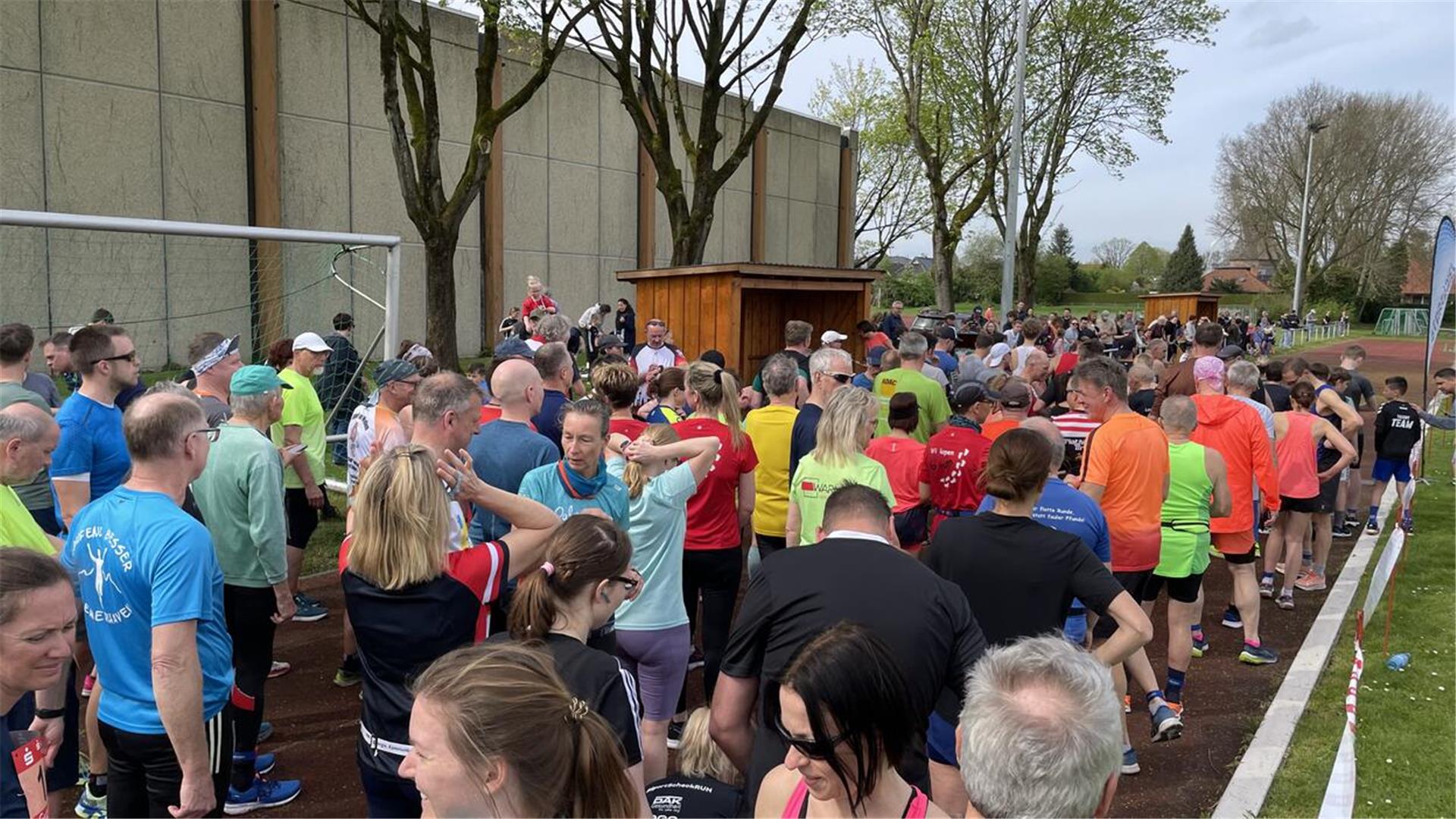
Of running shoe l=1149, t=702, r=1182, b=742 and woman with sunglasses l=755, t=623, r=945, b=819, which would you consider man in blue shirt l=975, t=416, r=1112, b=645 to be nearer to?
running shoe l=1149, t=702, r=1182, b=742

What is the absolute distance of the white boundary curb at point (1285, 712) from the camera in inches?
176

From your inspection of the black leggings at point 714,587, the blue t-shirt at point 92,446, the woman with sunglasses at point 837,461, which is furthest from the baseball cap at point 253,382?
the woman with sunglasses at point 837,461

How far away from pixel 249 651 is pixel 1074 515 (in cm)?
383

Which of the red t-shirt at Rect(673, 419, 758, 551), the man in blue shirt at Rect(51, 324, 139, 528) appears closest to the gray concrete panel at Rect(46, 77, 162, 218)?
the man in blue shirt at Rect(51, 324, 139, 528)

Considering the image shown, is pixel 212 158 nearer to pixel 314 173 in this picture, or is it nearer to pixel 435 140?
pixel 314 173

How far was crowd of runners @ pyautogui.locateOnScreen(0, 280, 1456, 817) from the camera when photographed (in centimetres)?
182

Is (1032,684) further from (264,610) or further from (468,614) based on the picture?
(264,610)

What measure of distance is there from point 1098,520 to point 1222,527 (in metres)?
2.59

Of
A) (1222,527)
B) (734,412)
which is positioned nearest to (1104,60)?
(1222,527)

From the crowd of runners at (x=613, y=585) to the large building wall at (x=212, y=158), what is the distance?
8.13 metres

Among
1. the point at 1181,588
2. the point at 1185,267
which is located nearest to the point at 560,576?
the point at 1181,588

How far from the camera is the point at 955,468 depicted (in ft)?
16.4

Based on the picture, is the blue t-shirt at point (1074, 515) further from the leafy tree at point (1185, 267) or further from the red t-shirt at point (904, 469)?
the leafy tree at point (1185, 267)

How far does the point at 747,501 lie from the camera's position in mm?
4969
